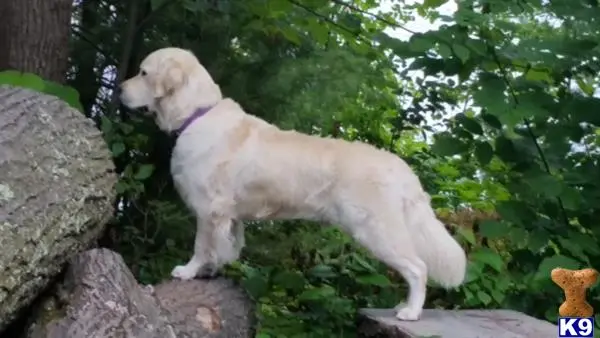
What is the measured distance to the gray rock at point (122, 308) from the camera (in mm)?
3309

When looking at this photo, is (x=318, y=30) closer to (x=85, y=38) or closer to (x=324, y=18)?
(x=324, y=18)

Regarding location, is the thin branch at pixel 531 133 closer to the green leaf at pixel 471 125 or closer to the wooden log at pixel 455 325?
the green leaf at pixel 471 125

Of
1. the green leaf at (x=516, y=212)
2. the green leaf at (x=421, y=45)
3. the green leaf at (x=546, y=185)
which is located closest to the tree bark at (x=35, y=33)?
the green leaf at (x=421, y=45)

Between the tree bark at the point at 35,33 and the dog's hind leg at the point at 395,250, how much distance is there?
6.53 feet

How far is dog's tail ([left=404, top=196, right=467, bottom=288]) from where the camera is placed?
3971mm

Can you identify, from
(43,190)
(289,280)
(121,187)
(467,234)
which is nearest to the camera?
(43,190)

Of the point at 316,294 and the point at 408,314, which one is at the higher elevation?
the point at 408,314

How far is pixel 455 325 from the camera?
4152 mm

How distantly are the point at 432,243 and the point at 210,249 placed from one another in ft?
3.12

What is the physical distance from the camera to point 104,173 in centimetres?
395

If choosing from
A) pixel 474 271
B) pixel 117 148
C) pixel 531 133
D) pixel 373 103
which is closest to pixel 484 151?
pixel 531 133

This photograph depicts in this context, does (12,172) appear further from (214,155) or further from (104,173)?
(214,155)

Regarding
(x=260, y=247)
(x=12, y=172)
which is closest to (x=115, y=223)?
(x=260, y=247)

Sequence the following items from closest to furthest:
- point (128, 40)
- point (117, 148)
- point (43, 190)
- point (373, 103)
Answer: point (43, 190), point (117, 148), point (128, 40), point (373, 103)
